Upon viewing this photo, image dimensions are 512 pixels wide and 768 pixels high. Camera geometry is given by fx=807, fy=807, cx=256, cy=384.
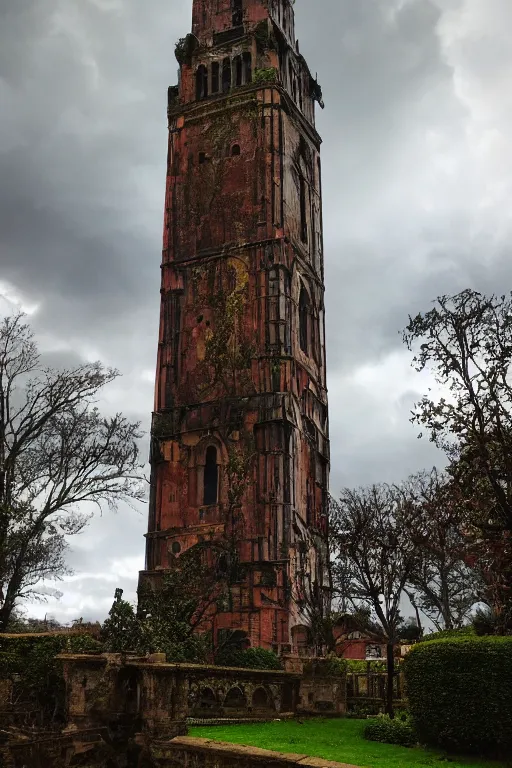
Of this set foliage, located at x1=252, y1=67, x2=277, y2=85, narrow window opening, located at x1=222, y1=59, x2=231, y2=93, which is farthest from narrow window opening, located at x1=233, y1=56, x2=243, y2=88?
foliage, located at x1=252, y1=67, x2=277, y2=85

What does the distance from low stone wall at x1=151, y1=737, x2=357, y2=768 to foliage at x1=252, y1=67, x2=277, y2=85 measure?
110 ft

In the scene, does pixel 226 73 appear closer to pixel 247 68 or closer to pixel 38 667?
pixel 247 68

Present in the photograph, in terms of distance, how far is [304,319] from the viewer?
39.0 m

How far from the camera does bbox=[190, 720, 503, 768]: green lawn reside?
40.2ft

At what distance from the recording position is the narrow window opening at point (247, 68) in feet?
133

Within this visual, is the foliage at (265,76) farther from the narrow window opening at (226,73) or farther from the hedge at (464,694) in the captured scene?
the hedge at (464,694)

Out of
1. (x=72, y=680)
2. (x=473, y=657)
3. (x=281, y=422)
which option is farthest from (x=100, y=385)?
(x=473, y=657)

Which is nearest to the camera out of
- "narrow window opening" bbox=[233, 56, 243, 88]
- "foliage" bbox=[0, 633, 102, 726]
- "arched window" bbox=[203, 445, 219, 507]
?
"foliage" bbox=[0, 633, 102, 726]

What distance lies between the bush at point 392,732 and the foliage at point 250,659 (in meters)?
8.36

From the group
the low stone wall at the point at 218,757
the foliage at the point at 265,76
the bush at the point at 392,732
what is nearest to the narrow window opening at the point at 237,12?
the foliage at the point at 265,76

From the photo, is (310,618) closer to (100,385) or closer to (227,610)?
(227,610)

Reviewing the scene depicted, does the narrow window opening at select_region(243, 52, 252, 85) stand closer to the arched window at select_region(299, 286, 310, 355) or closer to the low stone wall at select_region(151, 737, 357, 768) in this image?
the arched window at select_region(299, 286, 310, 355)

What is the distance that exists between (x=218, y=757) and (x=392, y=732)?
4009mm

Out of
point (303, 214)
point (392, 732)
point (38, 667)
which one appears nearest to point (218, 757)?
point (392, 732)
